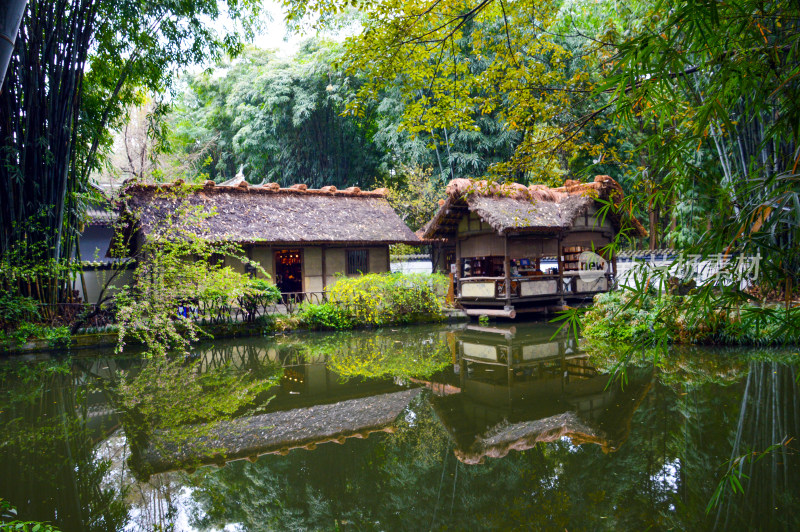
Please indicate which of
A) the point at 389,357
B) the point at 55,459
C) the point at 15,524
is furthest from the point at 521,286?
the point at 15,524

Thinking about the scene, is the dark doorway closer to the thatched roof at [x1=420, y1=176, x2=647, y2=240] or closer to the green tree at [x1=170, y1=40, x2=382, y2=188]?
the thatched roof at [x1=420, y1=176, x2=647, y2=240]

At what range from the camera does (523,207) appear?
14156mm

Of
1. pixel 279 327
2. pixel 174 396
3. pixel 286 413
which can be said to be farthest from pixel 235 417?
pixel 279 327

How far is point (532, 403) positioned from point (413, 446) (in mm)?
1830

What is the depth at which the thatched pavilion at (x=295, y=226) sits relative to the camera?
14.3 m

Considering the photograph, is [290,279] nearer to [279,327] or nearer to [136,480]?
[279,327]

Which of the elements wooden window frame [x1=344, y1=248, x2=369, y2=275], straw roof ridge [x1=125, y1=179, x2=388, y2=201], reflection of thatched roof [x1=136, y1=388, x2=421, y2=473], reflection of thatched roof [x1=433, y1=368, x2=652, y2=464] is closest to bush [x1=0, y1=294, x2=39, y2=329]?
Answer: straw roof ridge [x1=125, y1=179, x2=388, y2=201]

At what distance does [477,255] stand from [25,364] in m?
11.1

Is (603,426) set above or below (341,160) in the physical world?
below

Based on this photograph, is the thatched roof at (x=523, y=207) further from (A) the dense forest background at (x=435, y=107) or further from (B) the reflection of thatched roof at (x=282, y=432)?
(B) the reflection of thatched roof at (x=282, y=432)

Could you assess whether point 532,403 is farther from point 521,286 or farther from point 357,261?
point 357,261

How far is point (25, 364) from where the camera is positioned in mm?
9062

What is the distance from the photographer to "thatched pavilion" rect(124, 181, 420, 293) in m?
14.3

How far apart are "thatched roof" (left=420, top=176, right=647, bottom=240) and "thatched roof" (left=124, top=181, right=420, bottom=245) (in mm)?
1801
